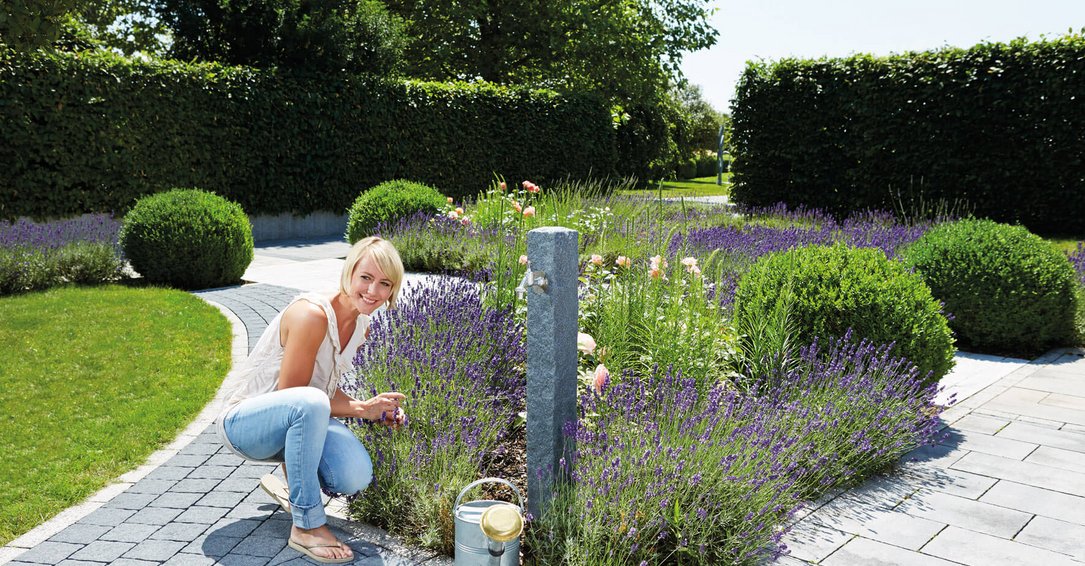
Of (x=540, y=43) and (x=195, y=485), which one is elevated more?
(x=540, y=43)

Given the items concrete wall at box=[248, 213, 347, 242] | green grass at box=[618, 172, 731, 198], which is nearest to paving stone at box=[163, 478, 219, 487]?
concrete wall at box=[248, 213, 347, 242]

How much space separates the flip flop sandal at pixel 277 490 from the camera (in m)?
3.31

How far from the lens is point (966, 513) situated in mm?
3518

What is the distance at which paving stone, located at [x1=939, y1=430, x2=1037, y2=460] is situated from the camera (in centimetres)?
432

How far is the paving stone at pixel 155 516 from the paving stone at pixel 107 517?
0.15ft

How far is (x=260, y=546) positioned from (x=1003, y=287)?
19.8ft

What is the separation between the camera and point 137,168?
477 inches

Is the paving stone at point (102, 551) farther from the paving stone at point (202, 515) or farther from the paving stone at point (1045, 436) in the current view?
the paving stone at point (1045, 436)

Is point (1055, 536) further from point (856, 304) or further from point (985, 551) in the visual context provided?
point (856, 304)

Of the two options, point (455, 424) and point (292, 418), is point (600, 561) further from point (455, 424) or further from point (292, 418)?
point (292, 418)

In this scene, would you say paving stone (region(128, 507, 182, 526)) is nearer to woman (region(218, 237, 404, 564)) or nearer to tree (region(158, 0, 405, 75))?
woman (region(218, 237, 404, 564))

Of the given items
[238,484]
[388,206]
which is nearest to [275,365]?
[238,484]

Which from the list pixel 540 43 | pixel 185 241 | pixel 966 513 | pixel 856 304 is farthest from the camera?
pixel 540 43

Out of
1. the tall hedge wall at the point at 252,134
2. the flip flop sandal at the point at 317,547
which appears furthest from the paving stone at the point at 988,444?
the tall hedge wall at the point at 252,134
